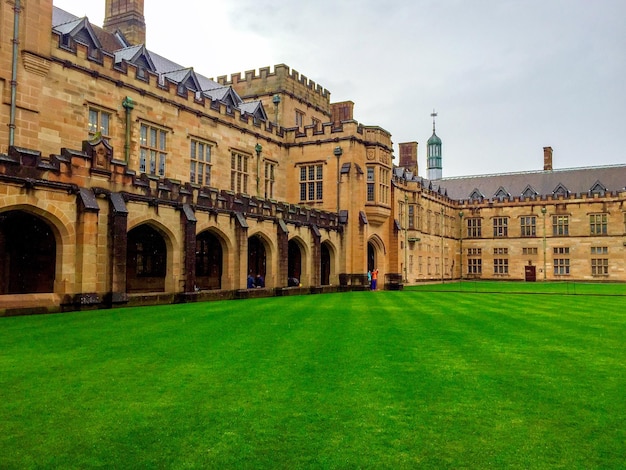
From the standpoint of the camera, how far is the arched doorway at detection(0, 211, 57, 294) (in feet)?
61.9

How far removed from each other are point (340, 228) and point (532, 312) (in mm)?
17812

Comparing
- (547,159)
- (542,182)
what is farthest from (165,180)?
(547,159)

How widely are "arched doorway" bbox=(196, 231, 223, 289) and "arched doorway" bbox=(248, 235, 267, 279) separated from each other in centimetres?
222

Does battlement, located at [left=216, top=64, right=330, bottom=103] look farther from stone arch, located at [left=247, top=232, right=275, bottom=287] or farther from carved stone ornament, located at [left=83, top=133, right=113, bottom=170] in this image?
carved stone ornament, located at [left=83, top=133, right=113, bottom=170]

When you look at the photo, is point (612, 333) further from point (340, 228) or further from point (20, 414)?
point (340, 228)

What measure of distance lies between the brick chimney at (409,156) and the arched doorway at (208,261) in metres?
32.6

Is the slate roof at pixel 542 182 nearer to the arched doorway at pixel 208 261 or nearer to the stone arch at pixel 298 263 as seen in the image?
the stone arch at pixel 298 263

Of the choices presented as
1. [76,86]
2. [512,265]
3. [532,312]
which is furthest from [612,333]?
[512,265]

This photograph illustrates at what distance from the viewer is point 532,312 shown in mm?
17250

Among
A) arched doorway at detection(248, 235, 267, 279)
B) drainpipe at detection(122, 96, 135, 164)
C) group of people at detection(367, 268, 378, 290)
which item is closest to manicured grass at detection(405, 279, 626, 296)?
group of people at detection(367, 268, 378, 290)

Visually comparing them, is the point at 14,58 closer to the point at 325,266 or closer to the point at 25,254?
the point at 25,254

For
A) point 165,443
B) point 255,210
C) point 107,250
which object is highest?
point 255,210

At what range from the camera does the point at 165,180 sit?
67.6 ft

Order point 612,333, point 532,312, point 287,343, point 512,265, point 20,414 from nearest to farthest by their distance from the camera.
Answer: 1. point 20,414
2. point 287,343
3. point 612,333
4. point 532,312
5. point 512,265
